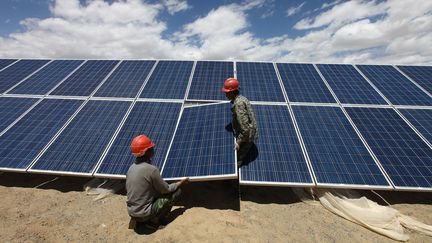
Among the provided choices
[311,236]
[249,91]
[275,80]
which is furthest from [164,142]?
[275,80]

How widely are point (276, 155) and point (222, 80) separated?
193 inches

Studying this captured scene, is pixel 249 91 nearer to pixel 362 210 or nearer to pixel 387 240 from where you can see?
pixel 362 210

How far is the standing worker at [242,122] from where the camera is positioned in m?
6.96

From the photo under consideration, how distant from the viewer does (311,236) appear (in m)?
5.94

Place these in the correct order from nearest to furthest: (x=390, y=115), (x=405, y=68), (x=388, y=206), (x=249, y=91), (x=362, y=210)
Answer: (x=362, y=210) → (x=388, y=206) → (x=390, y=115) → (x=249, y=91) → (x=405, y=68)

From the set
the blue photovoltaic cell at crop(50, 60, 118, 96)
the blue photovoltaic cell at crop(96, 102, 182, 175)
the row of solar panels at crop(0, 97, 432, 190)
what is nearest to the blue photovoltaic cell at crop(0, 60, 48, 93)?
the row of solar panels at crop(0, 97, 432, 190)

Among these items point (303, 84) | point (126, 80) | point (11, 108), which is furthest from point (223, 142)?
point (11, 108)

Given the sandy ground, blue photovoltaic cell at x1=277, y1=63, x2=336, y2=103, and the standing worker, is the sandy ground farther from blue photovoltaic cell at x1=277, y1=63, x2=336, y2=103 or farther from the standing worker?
blue photovoltaic cell at x1=277, y1=63, x2=336, y2=103

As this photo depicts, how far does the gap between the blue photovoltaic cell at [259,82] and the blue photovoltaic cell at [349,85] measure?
8.22 ft

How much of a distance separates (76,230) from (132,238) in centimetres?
160

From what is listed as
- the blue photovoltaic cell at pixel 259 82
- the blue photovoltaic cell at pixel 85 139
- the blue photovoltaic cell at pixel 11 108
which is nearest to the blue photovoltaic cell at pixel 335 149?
the blue photovoltaic cell at pixel 259 82

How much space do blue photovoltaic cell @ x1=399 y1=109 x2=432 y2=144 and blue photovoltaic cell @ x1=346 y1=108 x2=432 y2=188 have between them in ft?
1.11

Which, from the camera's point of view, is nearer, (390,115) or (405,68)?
(390,115)

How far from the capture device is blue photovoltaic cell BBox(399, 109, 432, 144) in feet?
27.5
